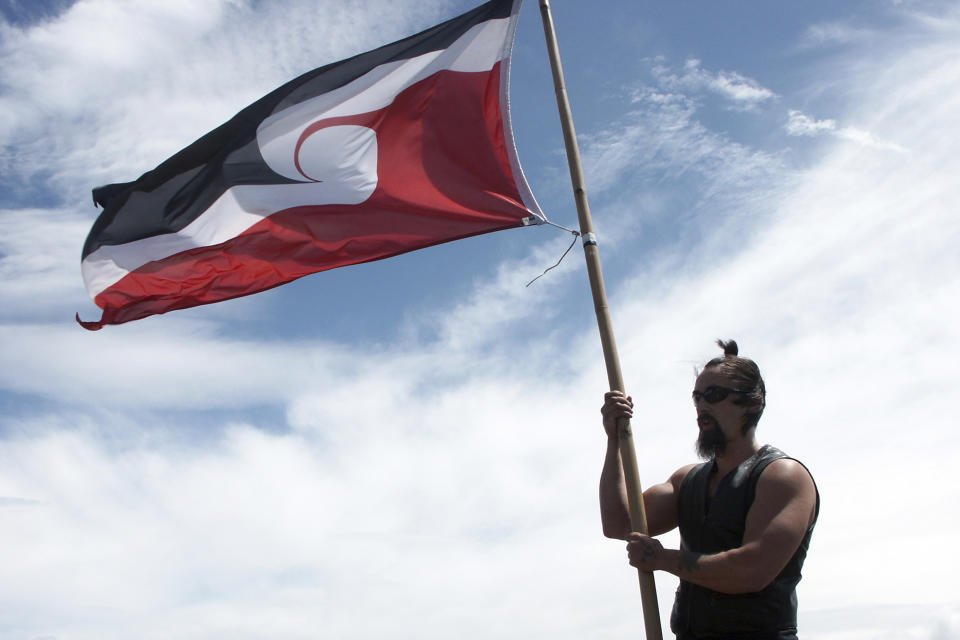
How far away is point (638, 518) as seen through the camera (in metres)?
5.12

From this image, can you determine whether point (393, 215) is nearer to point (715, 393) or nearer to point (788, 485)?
point (715, 393)

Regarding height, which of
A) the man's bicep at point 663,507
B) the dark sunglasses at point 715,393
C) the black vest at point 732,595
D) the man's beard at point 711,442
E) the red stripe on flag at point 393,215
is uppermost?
the red stripe on flag at point 393,215

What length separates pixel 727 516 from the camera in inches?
189

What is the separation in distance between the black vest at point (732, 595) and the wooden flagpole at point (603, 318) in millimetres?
204

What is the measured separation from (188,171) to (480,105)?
326 cm

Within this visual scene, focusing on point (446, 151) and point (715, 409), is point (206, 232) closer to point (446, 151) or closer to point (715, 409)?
point (446, 151)

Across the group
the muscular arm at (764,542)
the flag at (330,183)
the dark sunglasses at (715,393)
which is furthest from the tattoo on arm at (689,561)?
the flag at (330,183)

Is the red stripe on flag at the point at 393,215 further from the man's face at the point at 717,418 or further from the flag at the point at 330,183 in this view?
the man's face at the point at 717,418

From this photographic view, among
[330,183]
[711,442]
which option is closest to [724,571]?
[711,442]

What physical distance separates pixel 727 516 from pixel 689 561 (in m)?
0.36

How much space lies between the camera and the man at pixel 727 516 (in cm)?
451

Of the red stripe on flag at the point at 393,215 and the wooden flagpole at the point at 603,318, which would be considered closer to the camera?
the wooden flagpole at the point at 603,318

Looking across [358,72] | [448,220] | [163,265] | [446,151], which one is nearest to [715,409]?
[448,220]

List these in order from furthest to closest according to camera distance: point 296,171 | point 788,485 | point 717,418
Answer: point 296,171
point 717,418
point 788,485
